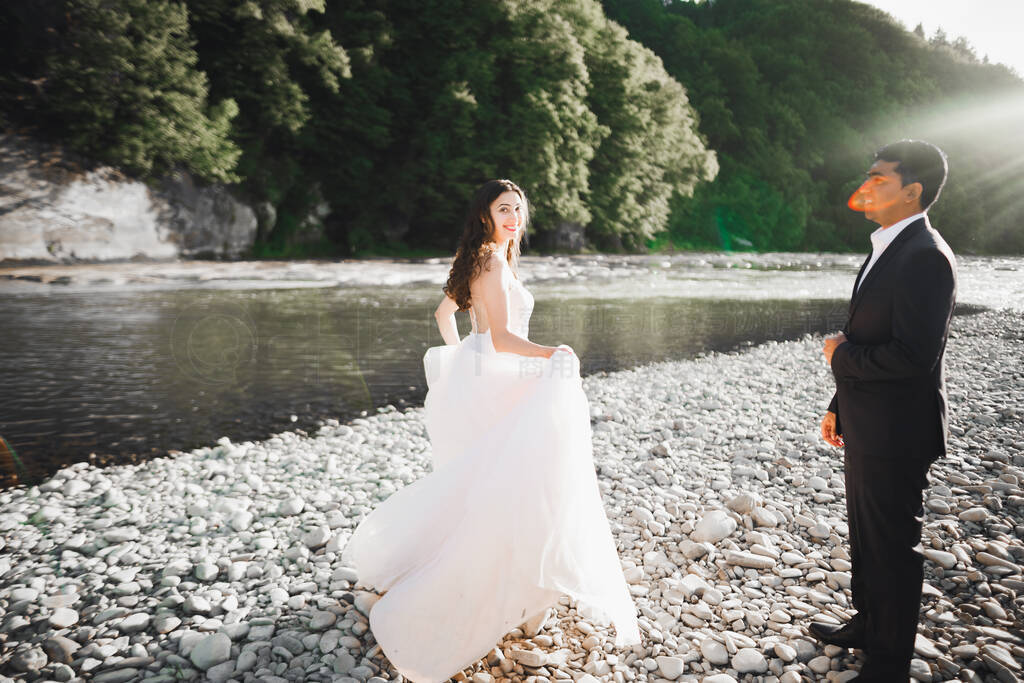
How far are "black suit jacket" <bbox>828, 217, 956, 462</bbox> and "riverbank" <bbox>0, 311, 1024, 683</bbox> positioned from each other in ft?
3.89

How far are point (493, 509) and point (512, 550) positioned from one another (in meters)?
0.21

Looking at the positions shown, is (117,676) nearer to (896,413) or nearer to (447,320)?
(447,320)

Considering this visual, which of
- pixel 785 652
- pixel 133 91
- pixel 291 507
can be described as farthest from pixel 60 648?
pixel 133 91

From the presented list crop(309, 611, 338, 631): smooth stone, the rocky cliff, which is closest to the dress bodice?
crop(309, 611, 338, 631): smooth stone

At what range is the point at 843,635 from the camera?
2934 mm

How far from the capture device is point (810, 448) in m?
5.94

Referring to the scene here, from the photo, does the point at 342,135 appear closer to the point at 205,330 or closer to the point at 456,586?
the point at 205,330

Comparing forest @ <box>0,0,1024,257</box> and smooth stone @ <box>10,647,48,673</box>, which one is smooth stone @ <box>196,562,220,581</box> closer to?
→ smooth stone @ <box>10,647,48,673</box>

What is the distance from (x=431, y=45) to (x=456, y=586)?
36759 mm

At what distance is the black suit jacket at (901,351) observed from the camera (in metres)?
2.34

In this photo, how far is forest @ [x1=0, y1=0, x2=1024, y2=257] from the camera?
23.5 metres

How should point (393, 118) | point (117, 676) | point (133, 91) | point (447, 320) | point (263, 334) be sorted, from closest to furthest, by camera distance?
1. point (117, 676)
2. point (447, 320)
3. point (263, 334)
4. point (133, 91)
5. point (393, 118)

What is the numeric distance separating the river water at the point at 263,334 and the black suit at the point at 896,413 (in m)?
6.59

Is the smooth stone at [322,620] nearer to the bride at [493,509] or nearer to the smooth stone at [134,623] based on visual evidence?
the bride at [493,509]
